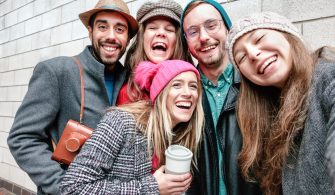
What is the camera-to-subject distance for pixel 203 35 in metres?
2.12

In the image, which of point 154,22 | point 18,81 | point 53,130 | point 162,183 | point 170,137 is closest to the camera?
point 162,183

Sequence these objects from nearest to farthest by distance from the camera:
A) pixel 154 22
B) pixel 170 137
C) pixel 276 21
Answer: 1. pixel 276 21
2. pixel 170 137
3. pixel 154 22

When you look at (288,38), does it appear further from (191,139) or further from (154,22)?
(154,22)

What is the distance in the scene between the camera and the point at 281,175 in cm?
159

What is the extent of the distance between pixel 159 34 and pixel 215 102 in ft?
2.42

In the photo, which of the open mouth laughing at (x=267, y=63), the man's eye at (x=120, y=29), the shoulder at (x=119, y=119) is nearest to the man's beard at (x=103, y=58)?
the man's eye at (x=120, y=29)

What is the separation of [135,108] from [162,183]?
1.69ft

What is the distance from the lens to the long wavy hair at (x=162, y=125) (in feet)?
5.91

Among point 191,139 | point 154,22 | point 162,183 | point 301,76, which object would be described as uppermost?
point 154,22

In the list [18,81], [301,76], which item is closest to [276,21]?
[301,76]

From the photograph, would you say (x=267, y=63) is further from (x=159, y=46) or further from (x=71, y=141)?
(x=71, y=141)

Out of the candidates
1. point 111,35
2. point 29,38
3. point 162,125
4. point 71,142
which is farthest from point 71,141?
point 29,38

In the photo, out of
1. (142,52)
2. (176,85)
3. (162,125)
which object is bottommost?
(162,125)

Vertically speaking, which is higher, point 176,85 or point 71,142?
point 176,85
